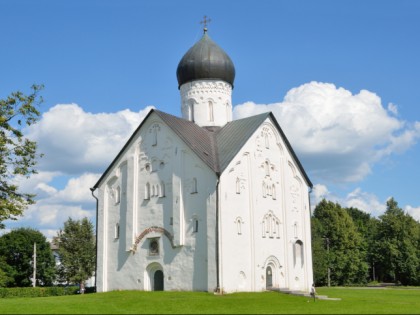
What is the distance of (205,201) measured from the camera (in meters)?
28.0

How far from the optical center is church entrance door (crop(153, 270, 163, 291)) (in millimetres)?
29688

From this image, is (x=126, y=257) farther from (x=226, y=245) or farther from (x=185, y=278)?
(x=226, y=245)

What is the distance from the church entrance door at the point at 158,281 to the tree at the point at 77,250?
52.9ft

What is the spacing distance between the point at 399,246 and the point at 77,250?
3320 centimetres

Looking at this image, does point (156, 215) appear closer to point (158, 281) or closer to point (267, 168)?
point (158, 281)

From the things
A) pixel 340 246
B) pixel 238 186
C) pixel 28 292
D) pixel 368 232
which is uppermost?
pixel 238 186

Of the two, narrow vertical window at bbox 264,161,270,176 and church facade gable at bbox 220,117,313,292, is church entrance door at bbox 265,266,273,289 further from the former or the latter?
narrow vertical window at bbox 264,161,270,176

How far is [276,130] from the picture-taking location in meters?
33.0

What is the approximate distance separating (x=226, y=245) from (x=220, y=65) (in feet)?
42.6

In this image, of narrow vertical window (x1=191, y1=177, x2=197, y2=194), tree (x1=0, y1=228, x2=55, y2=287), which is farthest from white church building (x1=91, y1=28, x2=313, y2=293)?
tree (x1=0, y1=228, x2=55, y2=287)

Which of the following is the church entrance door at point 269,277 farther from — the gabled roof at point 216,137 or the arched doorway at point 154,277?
the gabled roof at point 216,137

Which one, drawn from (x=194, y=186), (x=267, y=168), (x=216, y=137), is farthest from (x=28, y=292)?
(x=267, y=168)

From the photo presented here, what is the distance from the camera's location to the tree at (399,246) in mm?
54062

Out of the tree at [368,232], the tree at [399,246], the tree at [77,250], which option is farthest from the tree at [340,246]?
the tree at [77,250]
